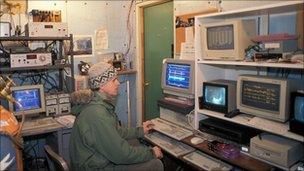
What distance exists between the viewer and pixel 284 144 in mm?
1828

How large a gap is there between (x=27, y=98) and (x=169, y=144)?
1.60 m

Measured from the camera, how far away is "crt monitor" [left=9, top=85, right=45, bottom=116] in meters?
3.00

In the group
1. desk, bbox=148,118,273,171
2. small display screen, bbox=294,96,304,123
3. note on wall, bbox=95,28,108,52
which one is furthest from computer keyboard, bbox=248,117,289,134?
note on wall, bbox=95,28,108,52

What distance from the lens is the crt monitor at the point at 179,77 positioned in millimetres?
2498

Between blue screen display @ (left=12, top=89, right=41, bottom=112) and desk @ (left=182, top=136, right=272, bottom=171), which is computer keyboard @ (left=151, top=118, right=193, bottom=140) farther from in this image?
blue screen display @ (left=12, top=89, right=41, bottom=112)

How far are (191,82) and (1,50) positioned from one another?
2.08 meters

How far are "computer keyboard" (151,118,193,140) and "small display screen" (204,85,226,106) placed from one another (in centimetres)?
33

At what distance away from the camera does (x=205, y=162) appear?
211cm

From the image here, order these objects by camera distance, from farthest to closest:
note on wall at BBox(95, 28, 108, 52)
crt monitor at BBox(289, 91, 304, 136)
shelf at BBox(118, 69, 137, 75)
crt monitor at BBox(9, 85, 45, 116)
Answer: note on wall at BBox(95, 28, 108, 52) → shelf at BBox(118, 69, 137, 75) → crt monitor at BBox(9, 85, 45, 116) → crt monitor at BBox(289, 91, 304, 136)

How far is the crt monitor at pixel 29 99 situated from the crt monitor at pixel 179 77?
1.35 meters

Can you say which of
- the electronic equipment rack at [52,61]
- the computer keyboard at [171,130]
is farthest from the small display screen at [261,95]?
the electronic equipment rack at [52,61]

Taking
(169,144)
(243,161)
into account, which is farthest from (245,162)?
(169,144)

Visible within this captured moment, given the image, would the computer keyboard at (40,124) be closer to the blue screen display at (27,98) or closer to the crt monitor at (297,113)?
the blue screen display at (27,98)

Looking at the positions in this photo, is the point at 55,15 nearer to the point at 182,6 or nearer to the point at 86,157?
the point at 182,6
